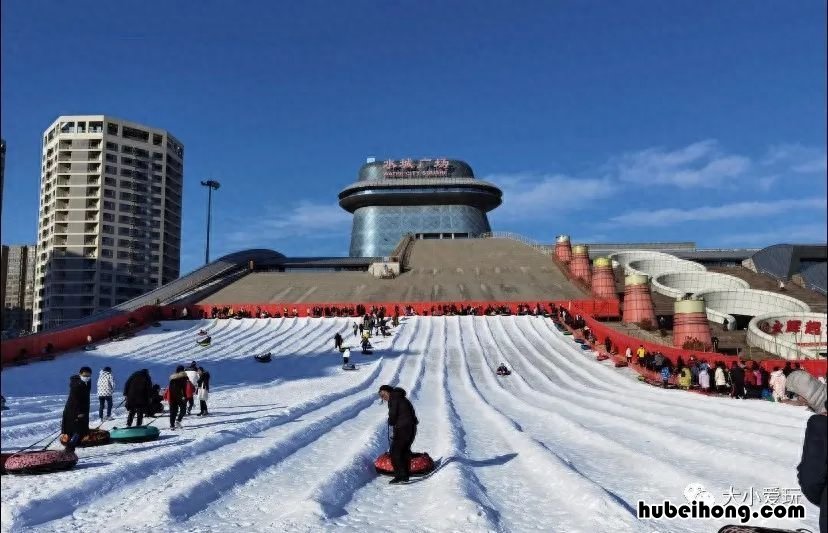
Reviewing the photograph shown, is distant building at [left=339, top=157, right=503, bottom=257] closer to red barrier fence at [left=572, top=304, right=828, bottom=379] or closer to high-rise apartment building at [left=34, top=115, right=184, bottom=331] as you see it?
high-rise apartment building at [left=34, top=115, right=184, bottom=331]

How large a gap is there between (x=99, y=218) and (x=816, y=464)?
98.5 meters

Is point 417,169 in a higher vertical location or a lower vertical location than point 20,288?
higher

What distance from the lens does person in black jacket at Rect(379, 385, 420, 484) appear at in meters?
8.75

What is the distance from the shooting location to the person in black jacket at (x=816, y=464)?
3895 millimetres

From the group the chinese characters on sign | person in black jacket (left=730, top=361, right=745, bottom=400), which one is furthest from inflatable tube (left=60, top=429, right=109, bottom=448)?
person in black jacket (left=730, top=361, right=745, bottom=400)

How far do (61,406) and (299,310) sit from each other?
2416cm

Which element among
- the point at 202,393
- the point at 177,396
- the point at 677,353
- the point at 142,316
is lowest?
the point at 202,393

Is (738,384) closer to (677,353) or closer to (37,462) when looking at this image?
(677,353)

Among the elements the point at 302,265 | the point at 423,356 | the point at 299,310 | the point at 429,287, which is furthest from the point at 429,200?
the point at 423,356

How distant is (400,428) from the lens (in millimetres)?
8758

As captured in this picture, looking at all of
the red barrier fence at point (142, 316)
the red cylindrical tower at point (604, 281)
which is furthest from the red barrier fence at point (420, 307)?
the red cylindrical tower at point (604, 281)

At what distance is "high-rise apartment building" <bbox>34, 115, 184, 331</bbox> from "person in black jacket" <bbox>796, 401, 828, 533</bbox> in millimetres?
92400

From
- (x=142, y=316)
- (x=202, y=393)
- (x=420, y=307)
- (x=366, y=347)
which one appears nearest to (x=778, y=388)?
(x=202, y=393)

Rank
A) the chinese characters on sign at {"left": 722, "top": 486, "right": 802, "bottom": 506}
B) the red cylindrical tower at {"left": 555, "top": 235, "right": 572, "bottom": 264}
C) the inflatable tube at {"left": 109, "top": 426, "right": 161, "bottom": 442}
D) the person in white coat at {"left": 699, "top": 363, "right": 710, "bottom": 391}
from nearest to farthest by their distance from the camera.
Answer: the chinese characters on sign at {"left": 722, "top": 486, "right": 802, "bottom": 506}
the inflatable tube at {"left": 109, "top": 426, "right": 161, "bottom": 442}
the person in white coat at {"left": 699, "top": 363, "right": 710, "bottom": 391}
the red cylindrical tower at {"left": 555, "top": 235, "right": 572, "bottom": 264}
